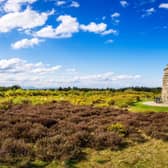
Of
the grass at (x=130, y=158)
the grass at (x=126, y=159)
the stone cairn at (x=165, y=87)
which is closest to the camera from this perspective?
the grass at (x=126, y=159)

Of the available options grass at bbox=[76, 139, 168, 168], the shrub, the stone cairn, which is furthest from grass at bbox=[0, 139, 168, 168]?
the stone cairn

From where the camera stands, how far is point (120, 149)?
34.9 ft

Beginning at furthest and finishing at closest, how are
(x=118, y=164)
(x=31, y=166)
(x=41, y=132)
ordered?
(x=41, y=132), (x=118, y=164), (x=31, y=166)

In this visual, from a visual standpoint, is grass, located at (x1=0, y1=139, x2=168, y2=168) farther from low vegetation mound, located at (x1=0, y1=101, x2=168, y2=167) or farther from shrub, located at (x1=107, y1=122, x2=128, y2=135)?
shrub, located at (x1=107, y1=122, x2=128, y2=135)

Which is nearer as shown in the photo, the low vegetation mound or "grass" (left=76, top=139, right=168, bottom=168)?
"grass" (left=76, top=139, right=168, bottom=168)

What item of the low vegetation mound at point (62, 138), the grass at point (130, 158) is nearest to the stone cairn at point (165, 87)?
the low vegetation mound at point (62, 138)

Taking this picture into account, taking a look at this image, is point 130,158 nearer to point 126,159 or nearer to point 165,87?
point 126,159

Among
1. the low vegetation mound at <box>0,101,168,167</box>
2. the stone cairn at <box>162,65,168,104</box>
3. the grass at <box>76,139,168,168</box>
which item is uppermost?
the stone cairn at <box>162,65,168,104</box>

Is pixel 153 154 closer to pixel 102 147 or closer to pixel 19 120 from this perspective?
pixel 102 147

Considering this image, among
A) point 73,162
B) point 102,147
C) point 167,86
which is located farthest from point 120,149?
point 167,86

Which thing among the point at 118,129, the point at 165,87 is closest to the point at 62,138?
the point at 118,129

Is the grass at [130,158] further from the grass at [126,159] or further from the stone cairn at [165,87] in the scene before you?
the stone cairn at [165,87]

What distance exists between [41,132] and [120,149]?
3730mm

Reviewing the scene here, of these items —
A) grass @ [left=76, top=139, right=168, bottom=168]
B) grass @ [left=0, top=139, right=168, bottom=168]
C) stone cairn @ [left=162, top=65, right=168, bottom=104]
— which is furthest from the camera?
stone cairn @ [left=162, top=65, right=168, bottom=104]
